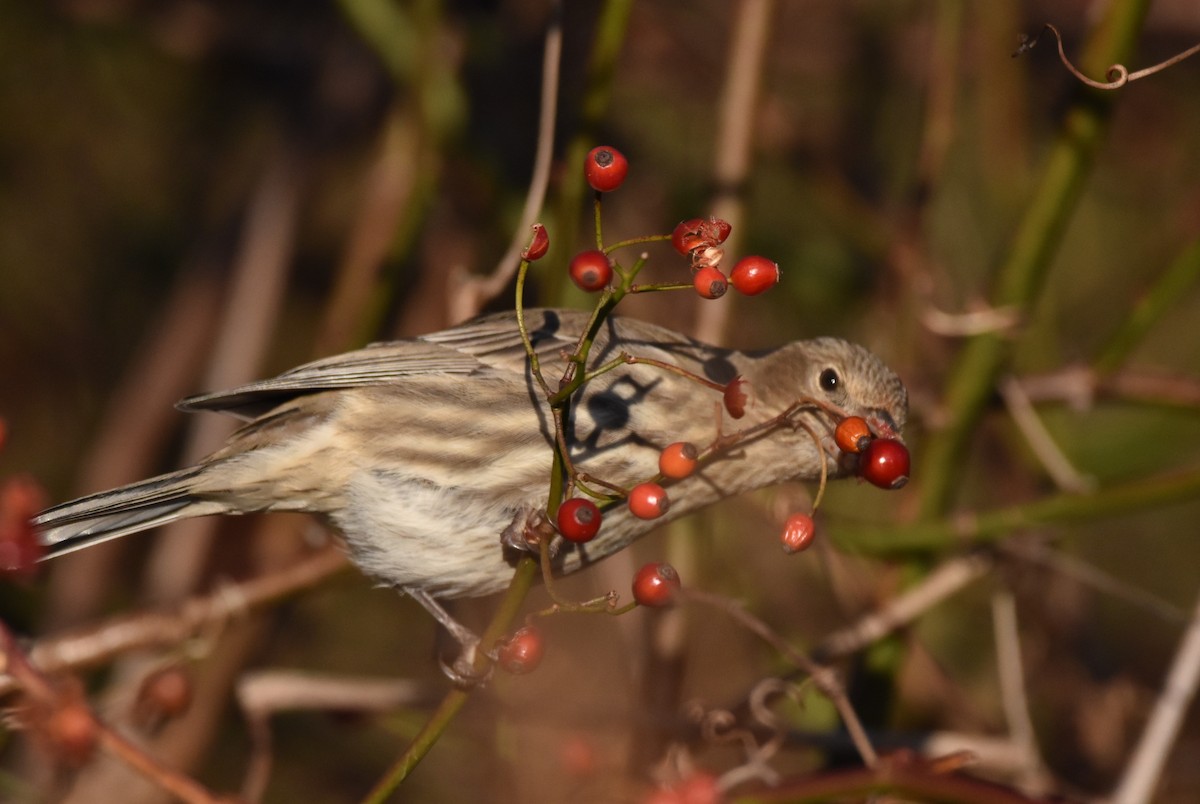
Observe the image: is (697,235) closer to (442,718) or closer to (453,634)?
(442,718)

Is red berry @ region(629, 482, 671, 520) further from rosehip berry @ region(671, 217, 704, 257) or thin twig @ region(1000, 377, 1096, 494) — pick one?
thin twig @ region(1000, 377, 1096, 494)

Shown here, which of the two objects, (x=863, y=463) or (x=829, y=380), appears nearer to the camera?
(x=863, y=463)

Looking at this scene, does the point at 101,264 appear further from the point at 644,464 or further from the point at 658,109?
the point at 644,464

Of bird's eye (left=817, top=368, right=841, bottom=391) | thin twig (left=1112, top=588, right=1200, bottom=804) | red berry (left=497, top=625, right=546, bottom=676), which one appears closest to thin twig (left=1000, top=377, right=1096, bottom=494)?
thin twig (left=1112, top=588, right=1200, bottom=804)

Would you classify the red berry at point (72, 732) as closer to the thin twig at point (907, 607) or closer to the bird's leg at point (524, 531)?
the bird's leg at point (524, 531)

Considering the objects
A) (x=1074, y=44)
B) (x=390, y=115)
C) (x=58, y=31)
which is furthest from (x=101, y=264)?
(x=1074, y=44)

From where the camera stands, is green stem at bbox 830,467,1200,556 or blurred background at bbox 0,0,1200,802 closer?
green stem at bbox 830,467,1200,556

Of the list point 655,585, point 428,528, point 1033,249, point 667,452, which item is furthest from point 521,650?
point 1033,249
